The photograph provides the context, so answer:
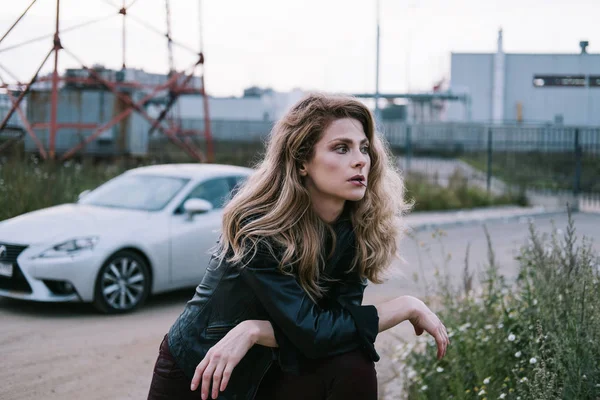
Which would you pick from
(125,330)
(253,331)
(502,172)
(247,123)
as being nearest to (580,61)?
(502,172)

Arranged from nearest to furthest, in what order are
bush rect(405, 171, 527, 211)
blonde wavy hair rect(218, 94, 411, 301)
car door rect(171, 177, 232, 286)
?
blonde wavy hair rect(218, 94, 411, 301), car door rect(171, 177, 232, 286), bush rect(405, 171, 527, 211)

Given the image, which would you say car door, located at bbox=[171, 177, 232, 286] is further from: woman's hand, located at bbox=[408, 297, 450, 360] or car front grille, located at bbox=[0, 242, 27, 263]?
woman's hand, located at bbox=[408, 297, 450, 360]

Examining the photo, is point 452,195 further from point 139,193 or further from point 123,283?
point 123,283

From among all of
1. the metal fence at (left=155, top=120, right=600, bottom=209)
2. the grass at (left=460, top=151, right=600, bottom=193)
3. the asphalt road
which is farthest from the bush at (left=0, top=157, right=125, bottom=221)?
the grass at (left=460, top=151, right=600, bottom=193)

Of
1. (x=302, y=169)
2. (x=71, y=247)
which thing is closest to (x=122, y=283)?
(x=71, y=247)

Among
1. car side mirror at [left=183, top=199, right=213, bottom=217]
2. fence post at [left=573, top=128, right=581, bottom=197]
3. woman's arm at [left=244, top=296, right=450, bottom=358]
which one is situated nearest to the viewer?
woman's arm at [left=244, top=296, right=450, bottom=358]

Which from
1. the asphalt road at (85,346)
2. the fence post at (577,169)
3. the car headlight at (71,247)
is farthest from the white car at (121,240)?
the fence post at (577,169)

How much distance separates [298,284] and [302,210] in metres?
0.31

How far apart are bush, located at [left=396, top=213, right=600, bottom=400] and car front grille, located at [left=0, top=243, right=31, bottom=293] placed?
3.72m

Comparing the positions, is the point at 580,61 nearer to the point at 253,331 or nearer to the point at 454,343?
the point at 454,343

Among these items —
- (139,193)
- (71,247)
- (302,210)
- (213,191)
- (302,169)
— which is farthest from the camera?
(213,191)

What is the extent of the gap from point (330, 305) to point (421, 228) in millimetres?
12698

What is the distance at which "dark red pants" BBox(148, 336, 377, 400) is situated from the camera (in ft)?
10.3

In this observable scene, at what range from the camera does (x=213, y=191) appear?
912cm
